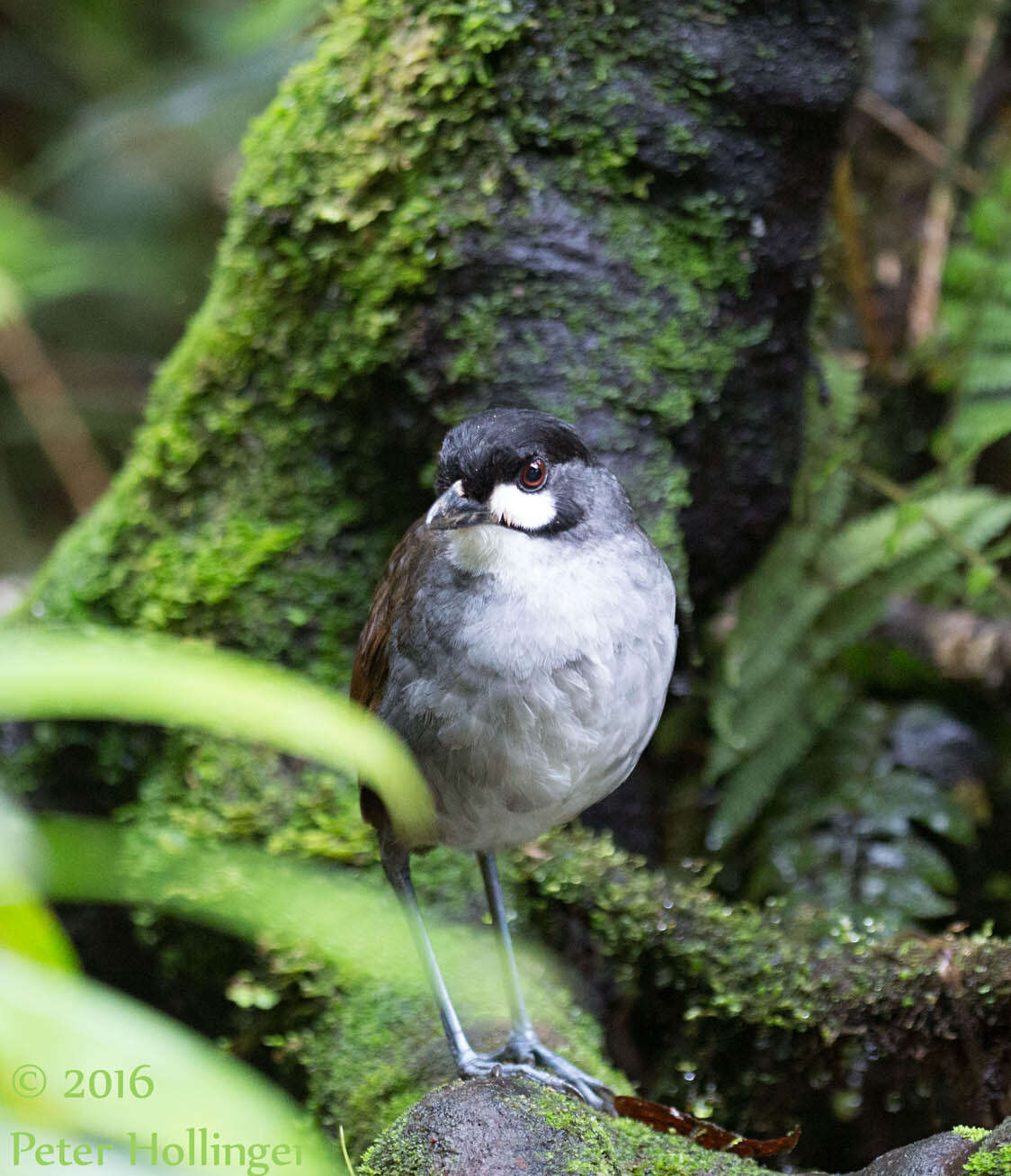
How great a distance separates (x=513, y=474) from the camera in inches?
91.7

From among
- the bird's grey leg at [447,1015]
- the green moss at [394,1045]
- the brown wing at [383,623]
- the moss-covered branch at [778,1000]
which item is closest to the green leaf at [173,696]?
the brown wing at [383,623]

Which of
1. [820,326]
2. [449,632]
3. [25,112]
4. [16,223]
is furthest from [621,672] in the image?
[25,112]

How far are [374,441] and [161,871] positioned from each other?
1441 mm

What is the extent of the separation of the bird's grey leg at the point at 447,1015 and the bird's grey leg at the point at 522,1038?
0.04ft

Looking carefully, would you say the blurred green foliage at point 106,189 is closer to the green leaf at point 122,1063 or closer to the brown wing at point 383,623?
the brown wing at point 383,623

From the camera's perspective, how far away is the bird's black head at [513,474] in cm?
230

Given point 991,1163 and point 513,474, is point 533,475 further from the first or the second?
point 991,1163

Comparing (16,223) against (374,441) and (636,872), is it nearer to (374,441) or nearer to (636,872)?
(374,441)

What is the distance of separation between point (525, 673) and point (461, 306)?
147 centimetres

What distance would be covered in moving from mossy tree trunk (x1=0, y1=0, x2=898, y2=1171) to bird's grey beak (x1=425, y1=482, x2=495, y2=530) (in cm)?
111

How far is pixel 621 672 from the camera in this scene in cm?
234

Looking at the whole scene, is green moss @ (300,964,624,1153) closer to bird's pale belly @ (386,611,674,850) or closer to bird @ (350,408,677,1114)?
bird @ (350,408,677,1114)

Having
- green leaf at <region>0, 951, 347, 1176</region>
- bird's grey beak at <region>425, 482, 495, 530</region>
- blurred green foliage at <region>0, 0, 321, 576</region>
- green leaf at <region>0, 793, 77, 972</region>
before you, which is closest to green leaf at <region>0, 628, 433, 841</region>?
green leaf at <region>0, 793, 77, 972</region>

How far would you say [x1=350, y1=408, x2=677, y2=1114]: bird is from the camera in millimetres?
2285
